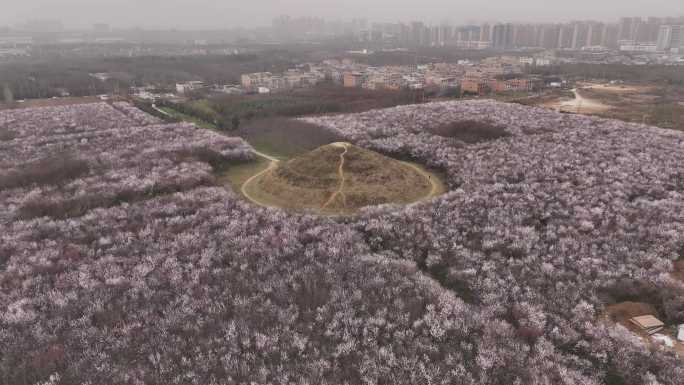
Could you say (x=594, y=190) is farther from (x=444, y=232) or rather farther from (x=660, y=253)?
(x=444, y=232)

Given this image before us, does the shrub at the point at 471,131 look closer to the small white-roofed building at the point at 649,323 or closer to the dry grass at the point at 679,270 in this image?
the dry grass at the point at 679,270

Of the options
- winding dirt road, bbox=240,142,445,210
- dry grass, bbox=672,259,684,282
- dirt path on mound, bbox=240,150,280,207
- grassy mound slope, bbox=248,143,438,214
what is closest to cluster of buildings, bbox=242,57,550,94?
dirt path on mound, bbox=240,150,280,207

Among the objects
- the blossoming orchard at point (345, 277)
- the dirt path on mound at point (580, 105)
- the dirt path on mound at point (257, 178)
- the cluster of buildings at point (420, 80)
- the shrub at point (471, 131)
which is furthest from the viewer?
the cluster of buildings at point (420, 80)

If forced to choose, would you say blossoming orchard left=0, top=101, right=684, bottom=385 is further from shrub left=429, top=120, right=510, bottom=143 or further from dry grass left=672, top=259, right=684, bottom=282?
shrub left=429, top=120, right=510, bottom=143

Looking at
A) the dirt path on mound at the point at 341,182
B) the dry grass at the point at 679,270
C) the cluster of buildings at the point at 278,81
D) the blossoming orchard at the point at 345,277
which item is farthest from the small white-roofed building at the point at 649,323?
the cluster of buildings at the point at 278,81

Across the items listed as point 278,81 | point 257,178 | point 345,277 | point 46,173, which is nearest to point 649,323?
point 345,277

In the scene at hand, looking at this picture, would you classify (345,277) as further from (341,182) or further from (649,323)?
(341,182)

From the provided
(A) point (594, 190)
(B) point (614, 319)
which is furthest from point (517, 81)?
(B) point (614, 319)

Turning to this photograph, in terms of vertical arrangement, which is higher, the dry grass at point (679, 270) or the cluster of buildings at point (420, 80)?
the cluster of buildings at point (420, 80)
